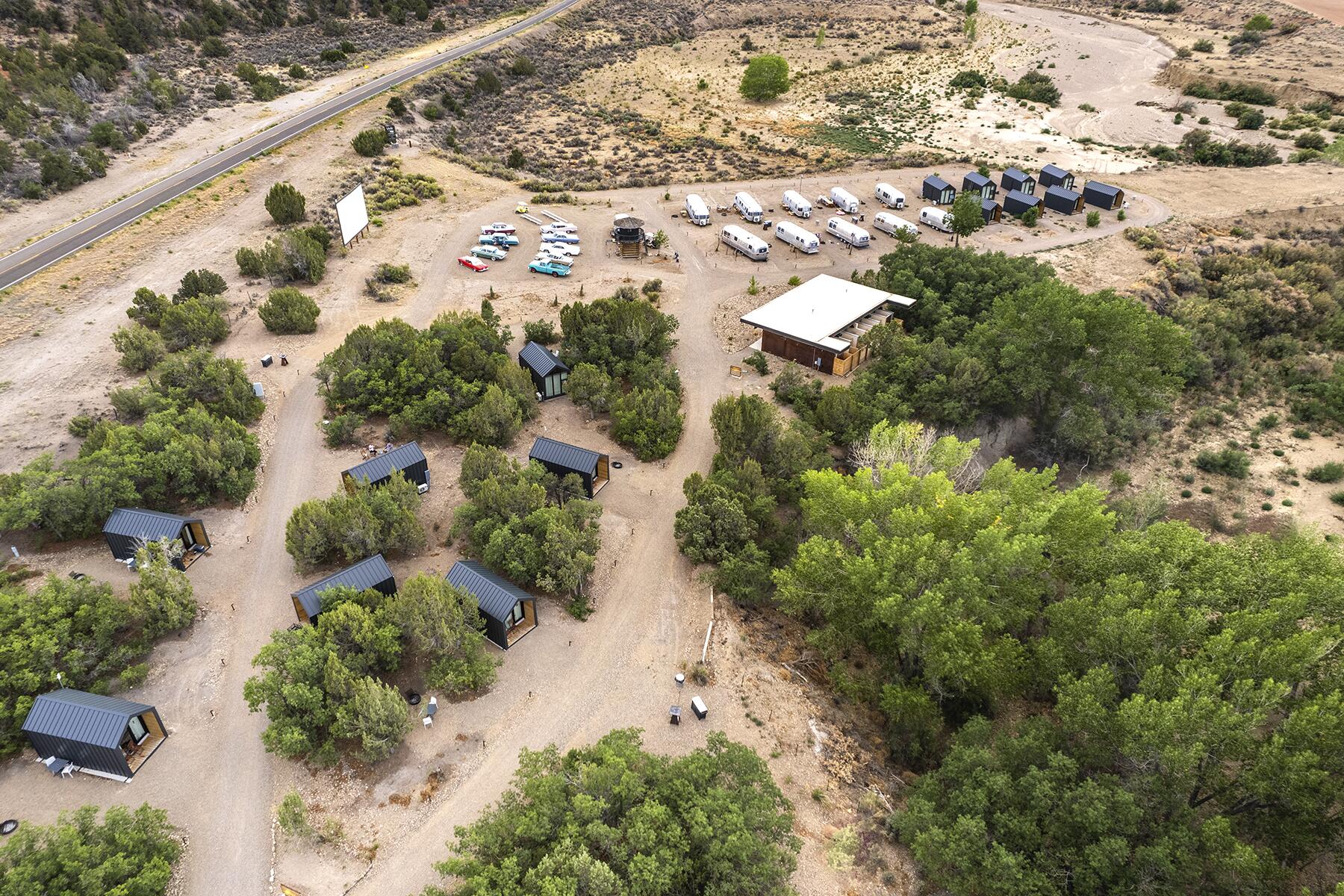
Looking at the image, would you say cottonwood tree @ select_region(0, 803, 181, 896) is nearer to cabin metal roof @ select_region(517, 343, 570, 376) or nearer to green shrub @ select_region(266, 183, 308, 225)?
cabin metal roof @ select_region(517, 343, 570, 376)

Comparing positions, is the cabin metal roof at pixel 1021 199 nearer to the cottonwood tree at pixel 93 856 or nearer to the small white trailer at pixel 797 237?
the small white trailer at pixel 797 237

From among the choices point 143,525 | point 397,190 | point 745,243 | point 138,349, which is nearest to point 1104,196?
point 745,243

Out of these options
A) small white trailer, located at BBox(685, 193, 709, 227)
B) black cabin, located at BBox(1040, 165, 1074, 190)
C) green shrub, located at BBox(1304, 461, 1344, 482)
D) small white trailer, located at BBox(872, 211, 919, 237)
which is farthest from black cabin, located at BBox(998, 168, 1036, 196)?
green shrub, located at BBox(1304, 461, 1344, 482)

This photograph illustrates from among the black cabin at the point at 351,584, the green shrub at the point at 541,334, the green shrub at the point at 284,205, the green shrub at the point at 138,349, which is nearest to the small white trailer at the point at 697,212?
the green shrub at the point at 541,334

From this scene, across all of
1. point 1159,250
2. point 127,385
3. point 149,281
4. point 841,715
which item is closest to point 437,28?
point 149,281

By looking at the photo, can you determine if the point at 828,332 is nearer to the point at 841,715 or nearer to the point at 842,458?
the point at 842,458

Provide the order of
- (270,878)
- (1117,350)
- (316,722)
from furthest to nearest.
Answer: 1. (1117,350)
2. (316,722)
3. (270,878)

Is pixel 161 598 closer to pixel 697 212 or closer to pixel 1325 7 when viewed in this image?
pixel 697 212
